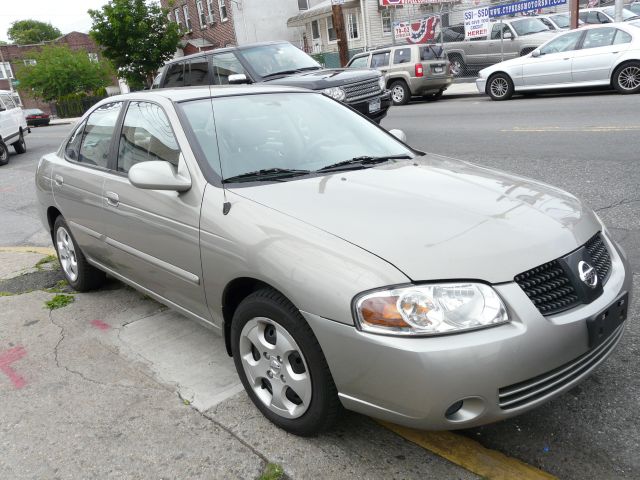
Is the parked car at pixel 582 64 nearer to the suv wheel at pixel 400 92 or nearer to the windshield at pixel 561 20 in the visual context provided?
the suv wheel at pixel 400 92

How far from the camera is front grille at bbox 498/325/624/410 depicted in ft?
7.52

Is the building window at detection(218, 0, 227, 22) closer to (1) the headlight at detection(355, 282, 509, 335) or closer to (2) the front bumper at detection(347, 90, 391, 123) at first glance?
(2) the front bumper at detection(347, 90, 391, 123)

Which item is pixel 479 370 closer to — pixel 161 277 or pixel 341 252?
pixel 341 252

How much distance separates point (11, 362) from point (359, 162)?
2558mm

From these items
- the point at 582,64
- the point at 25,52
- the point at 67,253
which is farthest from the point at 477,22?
the point at 25,52

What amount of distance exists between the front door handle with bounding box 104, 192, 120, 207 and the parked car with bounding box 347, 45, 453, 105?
48.0ft

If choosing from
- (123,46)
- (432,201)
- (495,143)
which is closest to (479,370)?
(432,201)

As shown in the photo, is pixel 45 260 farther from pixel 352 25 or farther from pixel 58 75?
pixel 58 75

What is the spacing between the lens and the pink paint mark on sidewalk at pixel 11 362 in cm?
359

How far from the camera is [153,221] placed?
11.2ft

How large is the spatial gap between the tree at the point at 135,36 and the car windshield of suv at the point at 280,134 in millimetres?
31395

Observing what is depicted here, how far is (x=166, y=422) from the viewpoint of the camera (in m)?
3.02

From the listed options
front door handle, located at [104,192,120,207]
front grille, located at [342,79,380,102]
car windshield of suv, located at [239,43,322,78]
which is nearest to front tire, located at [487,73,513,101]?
front grille, located at [342,79,380,102]

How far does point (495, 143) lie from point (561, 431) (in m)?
7.46
